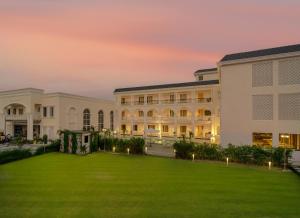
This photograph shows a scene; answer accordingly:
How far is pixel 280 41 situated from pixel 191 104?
15.0 m

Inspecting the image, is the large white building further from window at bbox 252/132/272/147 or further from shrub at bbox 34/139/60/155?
shrub at bbox 34/139/60/155

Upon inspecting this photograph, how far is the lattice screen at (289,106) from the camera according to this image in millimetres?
20516

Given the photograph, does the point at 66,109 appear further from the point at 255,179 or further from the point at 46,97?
the point at 255,179

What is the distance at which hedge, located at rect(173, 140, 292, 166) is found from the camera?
18.5m

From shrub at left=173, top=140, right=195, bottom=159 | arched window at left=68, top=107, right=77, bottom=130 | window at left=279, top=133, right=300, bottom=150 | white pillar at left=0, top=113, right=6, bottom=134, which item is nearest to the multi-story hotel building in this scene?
arched window at left=68, top=107, right=77, bottom=130

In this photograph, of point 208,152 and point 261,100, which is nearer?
point 208,152

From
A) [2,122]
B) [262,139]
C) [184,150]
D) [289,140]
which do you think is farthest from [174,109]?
[2,122]

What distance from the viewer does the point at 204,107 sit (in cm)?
3600

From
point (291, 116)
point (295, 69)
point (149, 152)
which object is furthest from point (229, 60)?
point (149, 152)

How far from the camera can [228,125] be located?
2338cm

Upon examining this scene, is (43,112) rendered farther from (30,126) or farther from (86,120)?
(86,120)

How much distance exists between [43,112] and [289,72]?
120 ft

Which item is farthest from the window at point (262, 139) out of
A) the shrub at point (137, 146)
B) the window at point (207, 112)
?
the window at point (207, 112)

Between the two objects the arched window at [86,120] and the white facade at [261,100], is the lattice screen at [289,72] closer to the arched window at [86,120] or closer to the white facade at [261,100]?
the white facade at [261,100]
